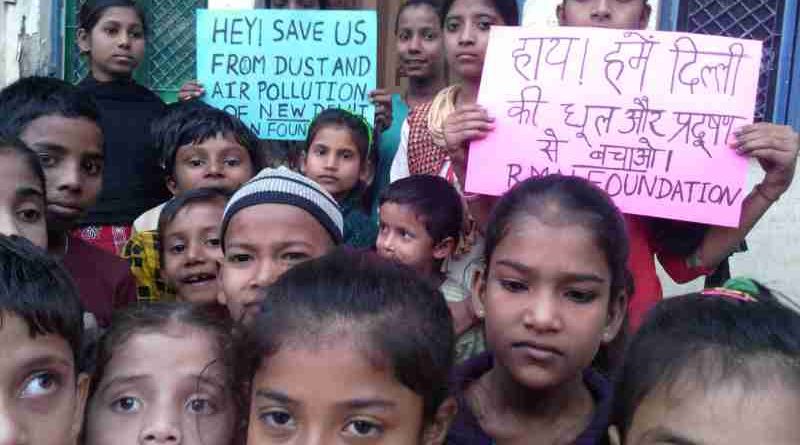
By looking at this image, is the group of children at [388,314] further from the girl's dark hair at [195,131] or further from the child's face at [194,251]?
the girl's dark hair at [195,131]

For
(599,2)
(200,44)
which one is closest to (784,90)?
(599,2)

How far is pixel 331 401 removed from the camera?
59.5 inches

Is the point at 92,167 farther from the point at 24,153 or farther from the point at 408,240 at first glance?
the point at 408,240

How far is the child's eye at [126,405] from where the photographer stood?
1.82 meters

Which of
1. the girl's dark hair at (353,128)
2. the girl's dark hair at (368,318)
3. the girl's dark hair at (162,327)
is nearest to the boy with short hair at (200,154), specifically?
the girl's dark hair at (353,128)

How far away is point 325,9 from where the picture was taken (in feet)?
13.3

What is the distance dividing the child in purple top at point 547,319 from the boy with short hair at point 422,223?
103cm

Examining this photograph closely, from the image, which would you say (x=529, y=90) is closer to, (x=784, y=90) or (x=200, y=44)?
(x=200, y=44)

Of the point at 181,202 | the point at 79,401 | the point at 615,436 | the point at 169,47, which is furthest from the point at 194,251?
the point at 169,47

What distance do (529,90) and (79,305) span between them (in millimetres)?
1503

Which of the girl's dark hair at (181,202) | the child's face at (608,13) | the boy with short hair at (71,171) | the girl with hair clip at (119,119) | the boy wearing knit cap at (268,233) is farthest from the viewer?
the girl with hair clip at (119,119)

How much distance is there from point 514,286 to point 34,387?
3.39ft

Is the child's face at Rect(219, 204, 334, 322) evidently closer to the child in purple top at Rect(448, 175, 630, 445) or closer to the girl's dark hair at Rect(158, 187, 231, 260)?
the child in purple top at Rect(448, 175, 630, 445)

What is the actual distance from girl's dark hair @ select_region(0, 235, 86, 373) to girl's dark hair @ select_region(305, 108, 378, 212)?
6.47 feet
